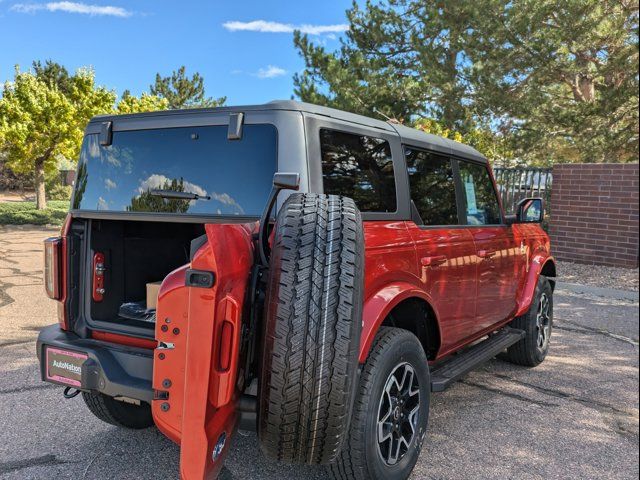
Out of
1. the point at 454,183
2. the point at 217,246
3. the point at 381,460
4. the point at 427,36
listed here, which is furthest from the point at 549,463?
the point at 427,36

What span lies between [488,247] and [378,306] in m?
1.63

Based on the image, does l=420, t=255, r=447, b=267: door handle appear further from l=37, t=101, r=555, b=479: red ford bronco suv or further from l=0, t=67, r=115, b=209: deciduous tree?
l=0, t=67, r=115, b=209: deciduous tree

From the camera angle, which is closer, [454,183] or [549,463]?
[549,463]

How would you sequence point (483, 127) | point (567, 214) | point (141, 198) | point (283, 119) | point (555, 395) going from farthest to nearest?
point (483, 127) < point (567, 214) < point (555, 395) < point (141, 198) < point (283, 119)

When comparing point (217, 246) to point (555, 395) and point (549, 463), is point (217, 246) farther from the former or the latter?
point (555, 395)

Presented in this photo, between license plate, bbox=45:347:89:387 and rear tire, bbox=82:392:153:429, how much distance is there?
47 cm

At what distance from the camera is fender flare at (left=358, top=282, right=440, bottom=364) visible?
7.98ft

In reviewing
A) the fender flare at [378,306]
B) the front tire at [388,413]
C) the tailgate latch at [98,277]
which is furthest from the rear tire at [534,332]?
the tailgate latch at [98,277]

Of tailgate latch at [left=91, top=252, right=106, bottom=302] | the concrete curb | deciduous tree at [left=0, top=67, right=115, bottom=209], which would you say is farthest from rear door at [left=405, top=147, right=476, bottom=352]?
deciduous tree at [left=0, top=67, right=115, bottom=209]

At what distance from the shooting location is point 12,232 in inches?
617

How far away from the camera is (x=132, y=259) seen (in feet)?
10.5

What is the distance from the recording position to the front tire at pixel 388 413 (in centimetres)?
241

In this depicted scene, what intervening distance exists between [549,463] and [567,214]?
8.95 m

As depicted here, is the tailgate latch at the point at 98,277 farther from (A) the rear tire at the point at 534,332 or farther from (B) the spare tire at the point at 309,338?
(A) the rear tire at the point at 534,332
